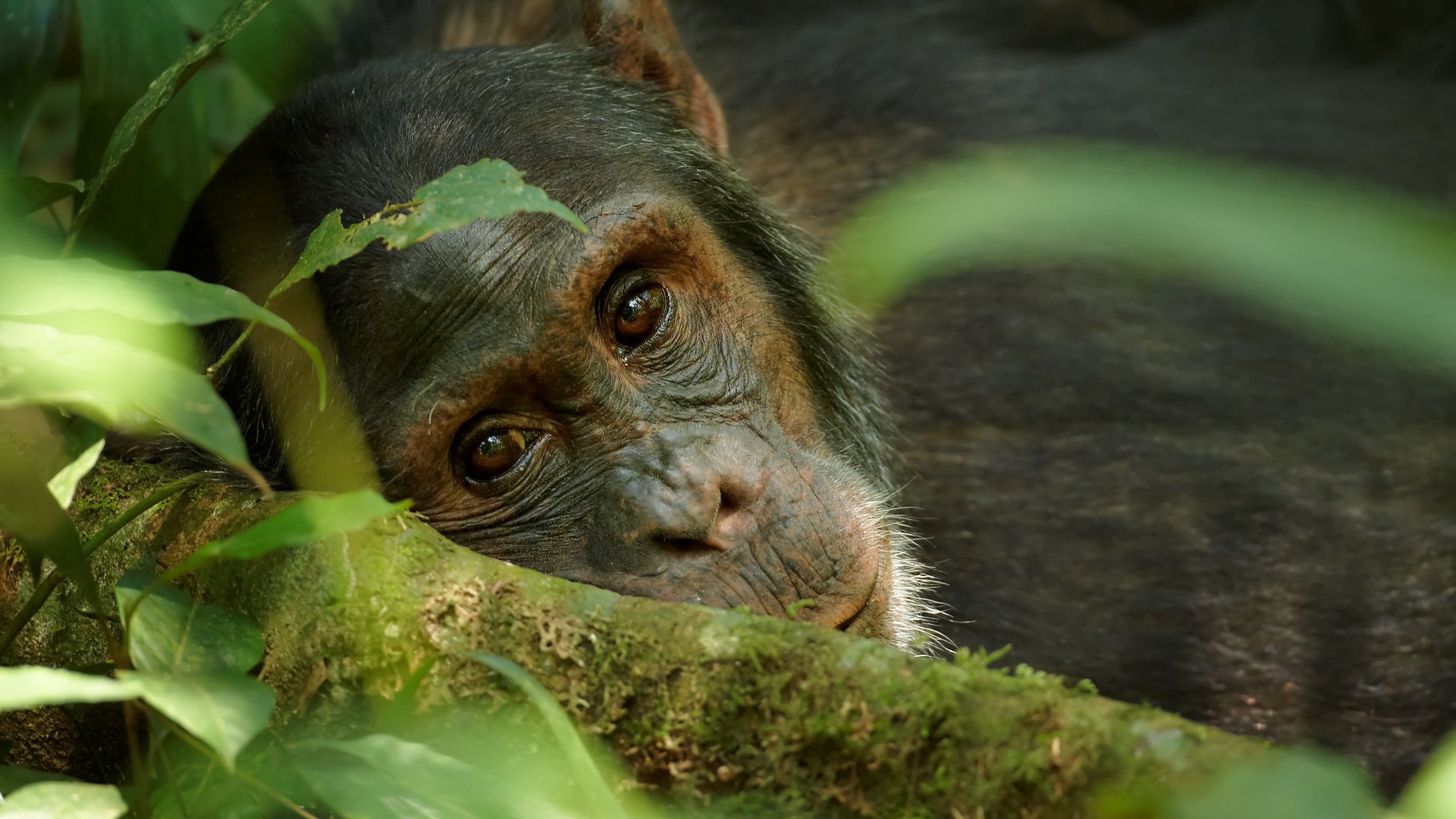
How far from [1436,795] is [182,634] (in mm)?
1418

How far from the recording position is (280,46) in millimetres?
4012

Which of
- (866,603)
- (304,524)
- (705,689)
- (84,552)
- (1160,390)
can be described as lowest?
(1160,390)

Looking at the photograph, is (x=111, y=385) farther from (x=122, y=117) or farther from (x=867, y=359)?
(x=867, y=359)

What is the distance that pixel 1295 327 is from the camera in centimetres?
407

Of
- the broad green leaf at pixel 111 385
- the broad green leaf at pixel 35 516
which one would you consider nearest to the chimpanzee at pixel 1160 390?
the broad green leaf at pixel 35 516

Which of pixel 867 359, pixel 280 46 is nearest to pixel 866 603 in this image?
pixel 867 359

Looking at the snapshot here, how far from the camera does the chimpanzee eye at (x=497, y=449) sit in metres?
2.80

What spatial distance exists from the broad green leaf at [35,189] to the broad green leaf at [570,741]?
1.43 m

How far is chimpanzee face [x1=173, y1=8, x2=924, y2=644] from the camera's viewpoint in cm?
266

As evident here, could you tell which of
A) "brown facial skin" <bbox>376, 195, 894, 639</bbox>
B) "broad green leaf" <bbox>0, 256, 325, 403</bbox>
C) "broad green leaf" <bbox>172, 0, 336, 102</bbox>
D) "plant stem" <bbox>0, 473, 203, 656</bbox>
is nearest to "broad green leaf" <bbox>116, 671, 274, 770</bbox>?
"broad green leaf" <bbox>0, 256, 325, 403</bbox>

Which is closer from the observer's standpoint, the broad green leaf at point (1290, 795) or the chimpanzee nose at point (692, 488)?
the broad green leaf at point (1290, 795)

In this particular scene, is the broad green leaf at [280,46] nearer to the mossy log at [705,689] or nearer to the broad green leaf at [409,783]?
the mossy log at [705,689]

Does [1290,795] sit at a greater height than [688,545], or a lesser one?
greater

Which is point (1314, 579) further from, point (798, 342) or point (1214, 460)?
point (798, 342)
